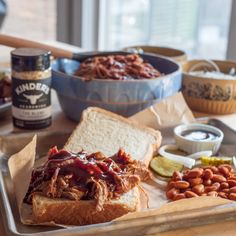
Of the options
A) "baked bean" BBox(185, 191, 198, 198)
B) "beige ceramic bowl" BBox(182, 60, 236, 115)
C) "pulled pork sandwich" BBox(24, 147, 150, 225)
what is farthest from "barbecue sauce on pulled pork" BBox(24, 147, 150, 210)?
"beige ceramic bowl" BBox(182, 60, 236, 115)

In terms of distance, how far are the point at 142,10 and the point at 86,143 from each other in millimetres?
1834

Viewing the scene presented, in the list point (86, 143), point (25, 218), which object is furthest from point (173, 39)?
point (25, 218)

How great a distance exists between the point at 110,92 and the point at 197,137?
23 cm

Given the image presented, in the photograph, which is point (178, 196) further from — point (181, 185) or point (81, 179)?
point (81, 179)

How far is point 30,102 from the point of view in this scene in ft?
3.81

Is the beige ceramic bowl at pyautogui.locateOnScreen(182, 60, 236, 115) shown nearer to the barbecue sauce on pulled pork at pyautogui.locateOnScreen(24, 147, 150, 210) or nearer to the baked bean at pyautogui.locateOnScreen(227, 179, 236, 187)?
the baked bean at pyautogui.locateOnScreen(227, 179, 236, 187)

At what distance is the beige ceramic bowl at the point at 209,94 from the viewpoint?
53.5 inches

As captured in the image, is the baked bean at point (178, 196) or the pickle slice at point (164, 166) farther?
the pickle slice at point (164, 166)

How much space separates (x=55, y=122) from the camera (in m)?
1.29

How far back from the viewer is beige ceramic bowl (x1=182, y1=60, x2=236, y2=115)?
4.46 ft

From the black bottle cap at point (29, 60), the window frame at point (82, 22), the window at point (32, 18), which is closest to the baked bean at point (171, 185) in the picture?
the black bottle cap at point (29, 60)

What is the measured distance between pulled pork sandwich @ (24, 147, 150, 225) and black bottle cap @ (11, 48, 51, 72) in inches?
13.6

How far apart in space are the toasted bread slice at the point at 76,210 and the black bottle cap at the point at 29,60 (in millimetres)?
402

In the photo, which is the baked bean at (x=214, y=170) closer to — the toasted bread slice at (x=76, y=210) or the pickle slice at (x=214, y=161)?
the pickle slice at (x=214, y=161)
